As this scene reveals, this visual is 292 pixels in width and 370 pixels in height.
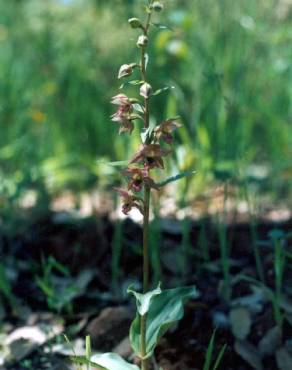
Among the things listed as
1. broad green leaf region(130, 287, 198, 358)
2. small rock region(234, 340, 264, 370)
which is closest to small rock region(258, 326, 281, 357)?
small rock region(234, 340, 264, 370)

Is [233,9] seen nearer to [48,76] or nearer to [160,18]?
[160,18]

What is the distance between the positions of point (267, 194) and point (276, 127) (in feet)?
1.30

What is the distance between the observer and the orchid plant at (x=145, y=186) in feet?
3.92

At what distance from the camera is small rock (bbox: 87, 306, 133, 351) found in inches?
65.4

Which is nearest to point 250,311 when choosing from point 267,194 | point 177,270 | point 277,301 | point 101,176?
point 277,301

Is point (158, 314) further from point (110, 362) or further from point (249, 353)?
point (249, 353)

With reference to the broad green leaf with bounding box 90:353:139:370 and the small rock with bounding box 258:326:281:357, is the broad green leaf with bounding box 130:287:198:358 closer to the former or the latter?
the broad green leaf with bounding box 90:353:139:370

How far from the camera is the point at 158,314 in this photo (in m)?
1.33

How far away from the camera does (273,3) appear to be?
2402 mm

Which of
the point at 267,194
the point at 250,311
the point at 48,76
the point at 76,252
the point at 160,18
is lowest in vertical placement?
the point at 250,311

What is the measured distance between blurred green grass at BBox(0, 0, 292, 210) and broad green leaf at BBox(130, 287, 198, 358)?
94cm

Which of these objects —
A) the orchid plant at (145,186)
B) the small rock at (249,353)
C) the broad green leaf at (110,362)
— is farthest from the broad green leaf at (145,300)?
the small rock at (249,353)

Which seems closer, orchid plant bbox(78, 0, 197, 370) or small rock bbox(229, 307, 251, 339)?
orchid plant bbox(78, 0, 197, 370)

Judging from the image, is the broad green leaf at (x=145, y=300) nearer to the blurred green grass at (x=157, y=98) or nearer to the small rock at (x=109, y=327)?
the small rock at (x=109, y=327)
